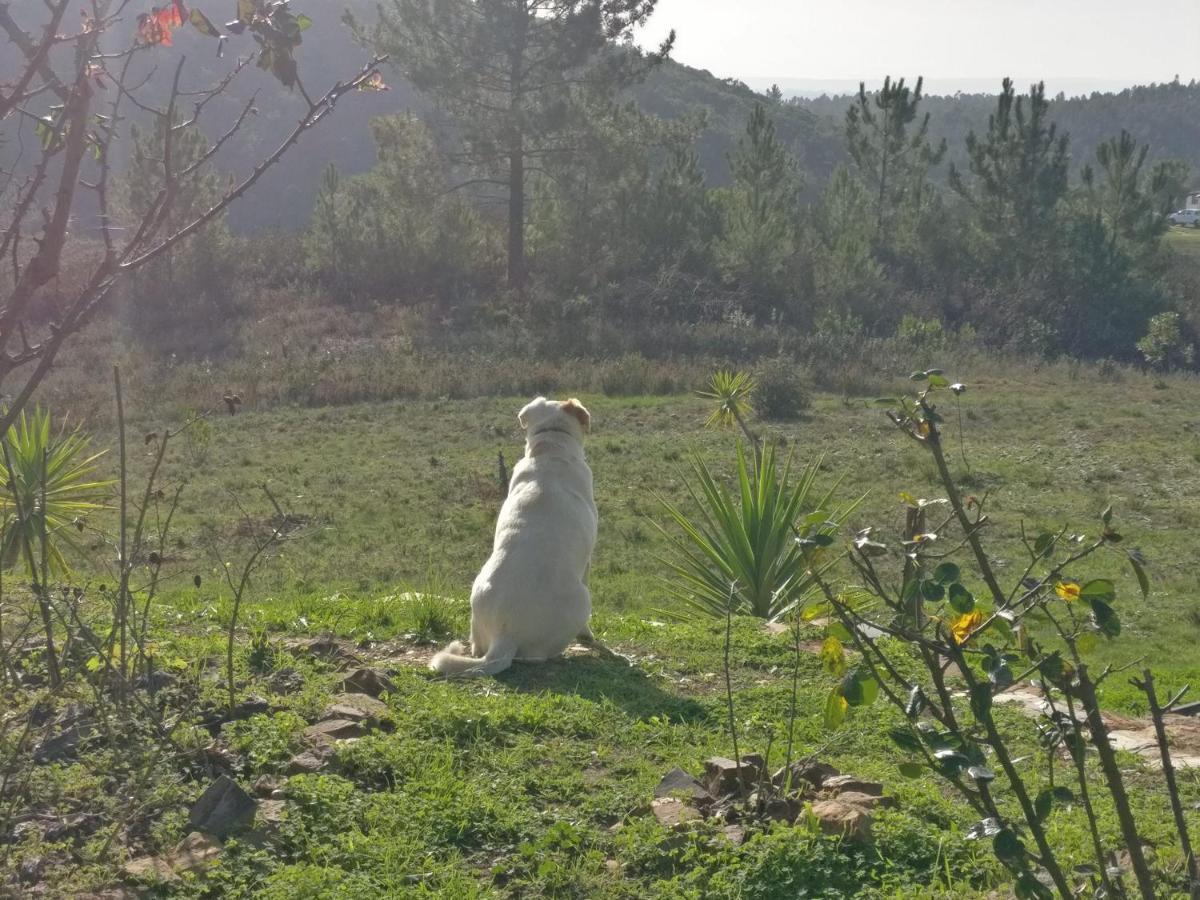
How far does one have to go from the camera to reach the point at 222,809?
4121mm

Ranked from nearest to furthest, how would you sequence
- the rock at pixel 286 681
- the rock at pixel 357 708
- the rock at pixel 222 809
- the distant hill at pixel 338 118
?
the rock at pixel 222 809 < the rock at pixel 357 708 < the rock at pixel 286 681 < the distant hill at pixel 338 118

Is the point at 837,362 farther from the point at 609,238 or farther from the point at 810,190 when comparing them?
the point at 810,190

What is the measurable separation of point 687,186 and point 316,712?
41.7 meters

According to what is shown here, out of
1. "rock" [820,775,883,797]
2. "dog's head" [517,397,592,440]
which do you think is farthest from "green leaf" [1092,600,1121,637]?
"dog's head" [517,397,592,440]

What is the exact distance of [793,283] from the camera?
4297 centimetres

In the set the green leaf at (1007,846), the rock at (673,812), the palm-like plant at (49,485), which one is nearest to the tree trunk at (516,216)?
the palm-like plant at (49,485)

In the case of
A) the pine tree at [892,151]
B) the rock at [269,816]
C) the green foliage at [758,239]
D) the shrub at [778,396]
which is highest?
the pine tree at [892,151]

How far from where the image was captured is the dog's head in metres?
7.77

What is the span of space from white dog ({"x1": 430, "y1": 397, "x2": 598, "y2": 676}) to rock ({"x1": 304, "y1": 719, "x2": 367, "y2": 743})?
1.29 metres

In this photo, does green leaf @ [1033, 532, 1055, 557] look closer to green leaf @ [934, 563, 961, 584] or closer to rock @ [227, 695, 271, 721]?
green leaf @ [934, 563, 961, 584]

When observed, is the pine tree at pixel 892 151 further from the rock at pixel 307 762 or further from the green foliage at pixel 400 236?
the rock at pixel 307 762

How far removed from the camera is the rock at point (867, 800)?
4.30 meters

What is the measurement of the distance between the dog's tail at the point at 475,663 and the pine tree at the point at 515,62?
32023 millimetres

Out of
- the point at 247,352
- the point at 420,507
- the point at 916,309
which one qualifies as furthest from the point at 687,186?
the point at 420,507
